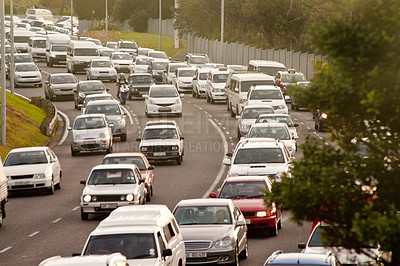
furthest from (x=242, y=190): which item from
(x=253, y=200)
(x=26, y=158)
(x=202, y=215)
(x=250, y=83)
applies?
(x=250, y=83)

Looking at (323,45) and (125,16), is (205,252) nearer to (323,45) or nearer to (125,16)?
(323,45)

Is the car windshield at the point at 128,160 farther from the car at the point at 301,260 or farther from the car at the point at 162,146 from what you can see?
the car at the point at 301,260

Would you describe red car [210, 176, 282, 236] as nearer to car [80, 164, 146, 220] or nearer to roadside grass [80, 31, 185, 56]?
car [80, 164, 146, 220]

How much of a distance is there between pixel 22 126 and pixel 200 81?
1932 centimetres

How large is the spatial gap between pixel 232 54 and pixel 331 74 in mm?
79932

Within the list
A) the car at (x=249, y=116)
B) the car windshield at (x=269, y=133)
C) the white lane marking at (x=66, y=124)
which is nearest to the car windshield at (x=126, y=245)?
the car windshield at (x=269, y=133)

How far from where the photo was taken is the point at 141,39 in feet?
418

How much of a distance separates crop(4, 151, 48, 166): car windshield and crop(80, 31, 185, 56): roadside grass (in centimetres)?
8532

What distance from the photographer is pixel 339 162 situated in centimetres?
1046

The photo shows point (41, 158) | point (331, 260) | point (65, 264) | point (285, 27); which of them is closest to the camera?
point (65, 264)

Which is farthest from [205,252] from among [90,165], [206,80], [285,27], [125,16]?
[125,16]

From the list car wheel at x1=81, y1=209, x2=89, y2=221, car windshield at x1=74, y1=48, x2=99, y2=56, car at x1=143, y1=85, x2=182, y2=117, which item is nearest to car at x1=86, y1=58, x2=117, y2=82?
car windshield at x1=74, y1=48, x2=99, y2=56

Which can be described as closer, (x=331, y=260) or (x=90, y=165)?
(x=331, y=260)

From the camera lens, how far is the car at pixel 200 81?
60812mm
